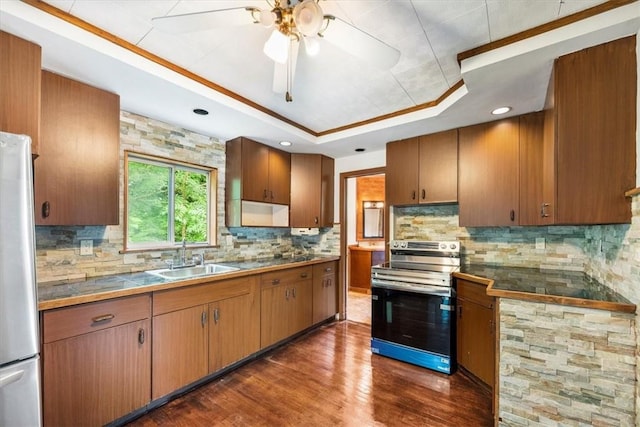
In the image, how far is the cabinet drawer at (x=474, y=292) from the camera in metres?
2.27

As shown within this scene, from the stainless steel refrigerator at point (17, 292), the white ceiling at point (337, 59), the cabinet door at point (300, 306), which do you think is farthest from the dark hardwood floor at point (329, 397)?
the white ceiling at point (337, 59)

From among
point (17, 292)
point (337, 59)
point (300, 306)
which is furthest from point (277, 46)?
point (300, 306)

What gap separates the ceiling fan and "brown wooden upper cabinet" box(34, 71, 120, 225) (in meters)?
1.19

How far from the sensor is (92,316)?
1744 millimetres

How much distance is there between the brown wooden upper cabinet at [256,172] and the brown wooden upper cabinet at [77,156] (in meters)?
1.22

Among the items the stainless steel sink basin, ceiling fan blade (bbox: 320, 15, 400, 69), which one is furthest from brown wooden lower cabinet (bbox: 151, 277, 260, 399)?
ceiling fan blade (bbox: 320, 15, 400, 69)

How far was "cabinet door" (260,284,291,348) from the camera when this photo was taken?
289 centimetres

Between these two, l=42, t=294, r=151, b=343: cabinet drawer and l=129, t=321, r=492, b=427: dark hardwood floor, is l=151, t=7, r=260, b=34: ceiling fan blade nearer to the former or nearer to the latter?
l=42, t=294, r=151, b=343: cabinet drawer

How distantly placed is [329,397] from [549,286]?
1782 millimetres

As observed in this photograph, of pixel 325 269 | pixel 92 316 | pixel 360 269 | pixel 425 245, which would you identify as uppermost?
pixel 425 245

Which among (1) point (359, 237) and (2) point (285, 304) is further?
(1) point (359, 237)

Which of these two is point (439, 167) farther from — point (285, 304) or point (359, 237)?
point (359, 237)

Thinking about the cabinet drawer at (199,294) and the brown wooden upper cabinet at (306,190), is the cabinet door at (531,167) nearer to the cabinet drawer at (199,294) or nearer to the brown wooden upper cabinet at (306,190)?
the brown wooden upper cabinet at (306,190)

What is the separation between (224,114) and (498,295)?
2524mm
